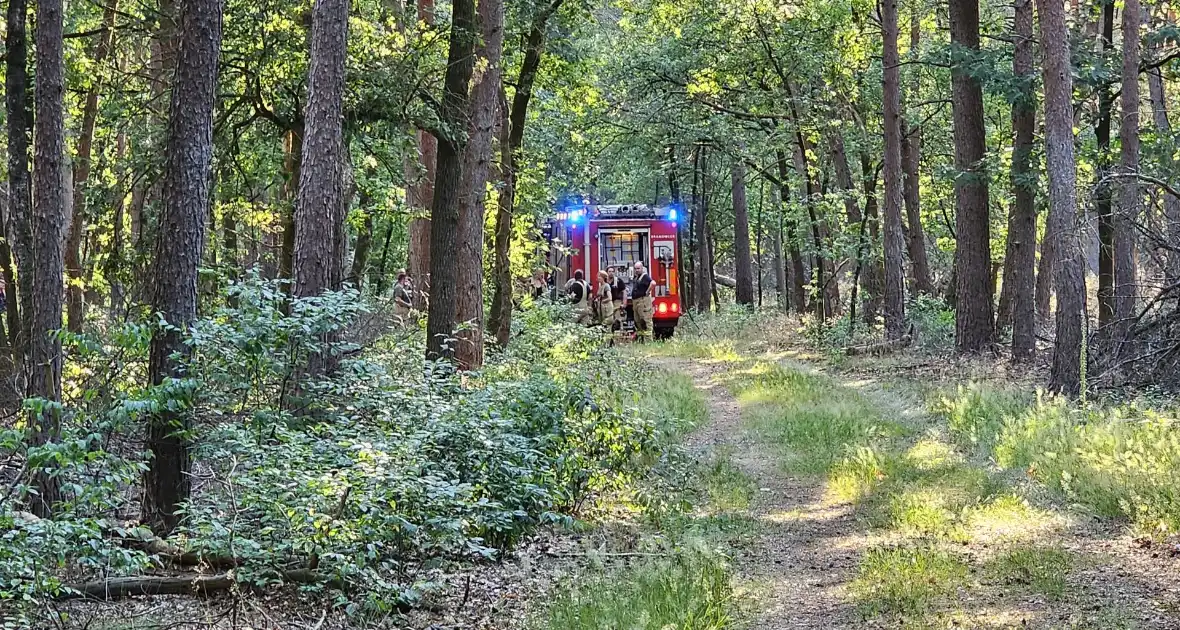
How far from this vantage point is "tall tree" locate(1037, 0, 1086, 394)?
11.8 metres

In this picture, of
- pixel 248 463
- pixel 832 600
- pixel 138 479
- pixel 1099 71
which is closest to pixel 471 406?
pixel 248 463

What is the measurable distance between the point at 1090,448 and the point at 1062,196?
178 inches

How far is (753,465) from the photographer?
10.2m

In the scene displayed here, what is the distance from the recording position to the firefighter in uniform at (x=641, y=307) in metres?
24.4

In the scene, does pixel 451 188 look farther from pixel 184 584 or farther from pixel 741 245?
pixel 741 245

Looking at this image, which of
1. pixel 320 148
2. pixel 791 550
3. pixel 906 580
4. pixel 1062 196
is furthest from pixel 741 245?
pixel 906 580

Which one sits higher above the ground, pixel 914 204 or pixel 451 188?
pixel 914 204

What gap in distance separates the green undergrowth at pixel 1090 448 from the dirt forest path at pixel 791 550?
165 centimetres

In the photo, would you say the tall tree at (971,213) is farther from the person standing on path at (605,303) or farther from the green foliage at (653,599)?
the green foliage at (653,599)

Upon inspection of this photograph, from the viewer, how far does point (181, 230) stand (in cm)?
689

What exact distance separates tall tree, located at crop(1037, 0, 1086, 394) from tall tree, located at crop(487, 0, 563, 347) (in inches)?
273

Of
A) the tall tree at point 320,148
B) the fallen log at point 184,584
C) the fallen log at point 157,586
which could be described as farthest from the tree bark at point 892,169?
the fallen log at point 157,586

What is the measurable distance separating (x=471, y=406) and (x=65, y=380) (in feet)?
13.5

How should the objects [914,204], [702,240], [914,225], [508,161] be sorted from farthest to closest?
1. [702,240]
2. [914,204]
3. [914,225]
4. [508,161]
